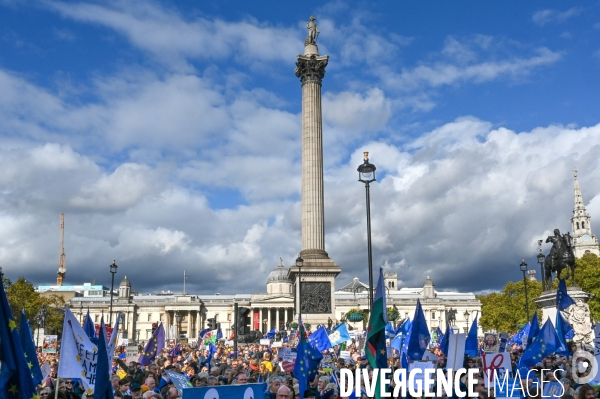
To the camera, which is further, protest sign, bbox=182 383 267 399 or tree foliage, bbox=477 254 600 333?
tree foliage, bbox=477 254 600 333

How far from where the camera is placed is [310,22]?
6212 centimetres

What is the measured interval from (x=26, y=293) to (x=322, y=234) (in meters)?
47.8

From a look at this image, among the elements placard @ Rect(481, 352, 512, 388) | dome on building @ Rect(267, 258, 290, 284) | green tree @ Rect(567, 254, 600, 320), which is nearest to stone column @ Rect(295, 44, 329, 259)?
green tree @ Rect(567, 254, 600, 320)

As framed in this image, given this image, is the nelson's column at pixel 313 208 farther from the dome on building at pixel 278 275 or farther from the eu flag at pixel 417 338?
the dome on building at pixel 278 275

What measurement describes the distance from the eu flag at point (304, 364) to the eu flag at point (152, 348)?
24.4ft

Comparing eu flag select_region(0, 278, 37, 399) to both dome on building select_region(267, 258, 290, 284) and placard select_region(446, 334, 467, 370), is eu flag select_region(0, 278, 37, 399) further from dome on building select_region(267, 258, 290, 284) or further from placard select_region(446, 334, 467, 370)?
dome on building select_region(267, 258, 290, 284)

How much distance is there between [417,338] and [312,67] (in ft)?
151

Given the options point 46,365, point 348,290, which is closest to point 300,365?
point 46,365

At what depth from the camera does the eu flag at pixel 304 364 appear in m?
12.4

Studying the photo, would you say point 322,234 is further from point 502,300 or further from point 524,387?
point 502,300

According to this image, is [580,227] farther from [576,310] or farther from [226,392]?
[226,392]

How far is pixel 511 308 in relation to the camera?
324ft

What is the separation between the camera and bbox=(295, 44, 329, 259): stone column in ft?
182

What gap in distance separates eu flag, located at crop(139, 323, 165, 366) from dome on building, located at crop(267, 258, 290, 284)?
128 m
